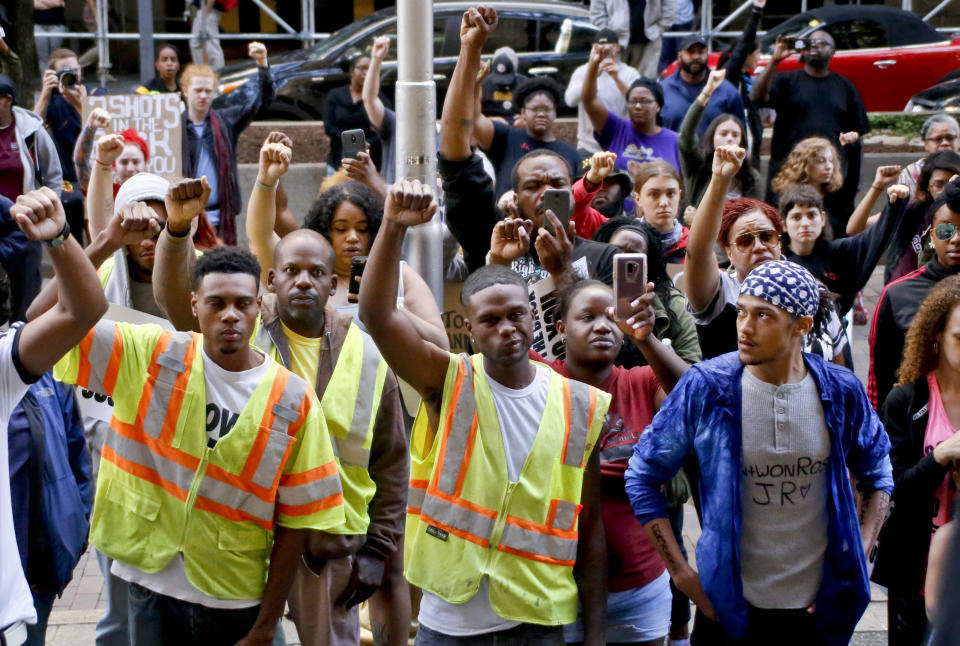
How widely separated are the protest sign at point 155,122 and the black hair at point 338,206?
8.64ft

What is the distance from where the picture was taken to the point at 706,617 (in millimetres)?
4195

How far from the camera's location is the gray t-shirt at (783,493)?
4078mm

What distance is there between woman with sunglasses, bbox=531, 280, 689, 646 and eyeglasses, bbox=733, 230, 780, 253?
106 cm

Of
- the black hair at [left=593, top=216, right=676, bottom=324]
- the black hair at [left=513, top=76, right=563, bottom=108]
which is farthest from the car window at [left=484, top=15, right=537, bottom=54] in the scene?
the black hair at [left=593, top=216, right=676, bottom=324]

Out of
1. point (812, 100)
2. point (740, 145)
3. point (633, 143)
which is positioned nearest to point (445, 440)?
point (740, 145)

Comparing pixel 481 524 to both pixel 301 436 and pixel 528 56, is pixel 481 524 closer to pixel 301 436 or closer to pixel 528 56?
pixel 301 436

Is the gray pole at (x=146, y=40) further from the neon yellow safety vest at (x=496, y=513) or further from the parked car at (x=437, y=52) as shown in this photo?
the neon yellow safety vest at (x=496, y=513)

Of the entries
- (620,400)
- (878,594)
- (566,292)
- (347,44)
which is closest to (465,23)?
(566,292)

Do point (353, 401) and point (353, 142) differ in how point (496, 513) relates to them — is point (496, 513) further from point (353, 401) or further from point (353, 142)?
point (353, 142)

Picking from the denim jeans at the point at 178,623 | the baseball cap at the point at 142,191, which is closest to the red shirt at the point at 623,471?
the denim jeans at the point at 178,623

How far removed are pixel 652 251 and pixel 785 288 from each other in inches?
61.8

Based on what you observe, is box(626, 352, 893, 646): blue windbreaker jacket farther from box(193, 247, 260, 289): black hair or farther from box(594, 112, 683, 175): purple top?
box(594, 112, 683, 175): purple top

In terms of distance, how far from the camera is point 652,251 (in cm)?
567

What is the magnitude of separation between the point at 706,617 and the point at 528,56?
1029 centimetres
